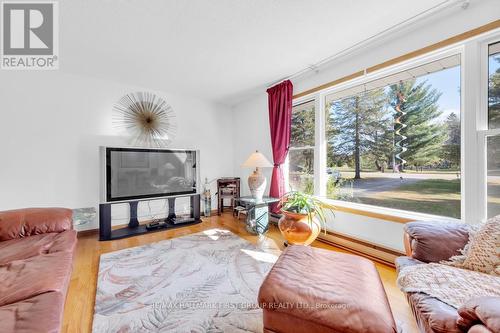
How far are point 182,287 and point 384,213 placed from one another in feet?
6.94

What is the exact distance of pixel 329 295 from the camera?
0.99 metres

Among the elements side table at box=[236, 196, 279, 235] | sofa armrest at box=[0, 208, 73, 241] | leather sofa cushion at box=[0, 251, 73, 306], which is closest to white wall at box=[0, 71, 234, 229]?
sofa armrest at box=[0, 208, 73, 241]

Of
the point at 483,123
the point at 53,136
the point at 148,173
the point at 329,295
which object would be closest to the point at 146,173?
the point at 148,173

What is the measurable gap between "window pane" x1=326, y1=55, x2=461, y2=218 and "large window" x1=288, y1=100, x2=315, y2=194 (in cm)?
26

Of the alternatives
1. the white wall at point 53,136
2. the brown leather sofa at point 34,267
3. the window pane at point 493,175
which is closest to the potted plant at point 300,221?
the window pane at point 493,175

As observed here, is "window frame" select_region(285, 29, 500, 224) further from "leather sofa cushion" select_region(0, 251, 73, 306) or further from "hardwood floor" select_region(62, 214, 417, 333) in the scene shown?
"leather sofa cushion" select_region(0, 251, 73, 306)

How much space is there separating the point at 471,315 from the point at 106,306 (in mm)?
2013

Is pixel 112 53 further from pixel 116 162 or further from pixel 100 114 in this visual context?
pixel 116 162

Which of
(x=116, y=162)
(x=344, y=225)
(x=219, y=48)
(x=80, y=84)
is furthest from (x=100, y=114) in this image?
(x=344, y=225)

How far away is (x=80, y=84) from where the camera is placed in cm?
286

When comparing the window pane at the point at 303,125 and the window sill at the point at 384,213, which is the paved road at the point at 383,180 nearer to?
the window sill at the point at 384,213

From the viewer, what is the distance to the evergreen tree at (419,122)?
192 centimetres

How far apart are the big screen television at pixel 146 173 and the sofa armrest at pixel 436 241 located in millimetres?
2909

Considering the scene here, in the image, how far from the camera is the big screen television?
2709 millimetres
